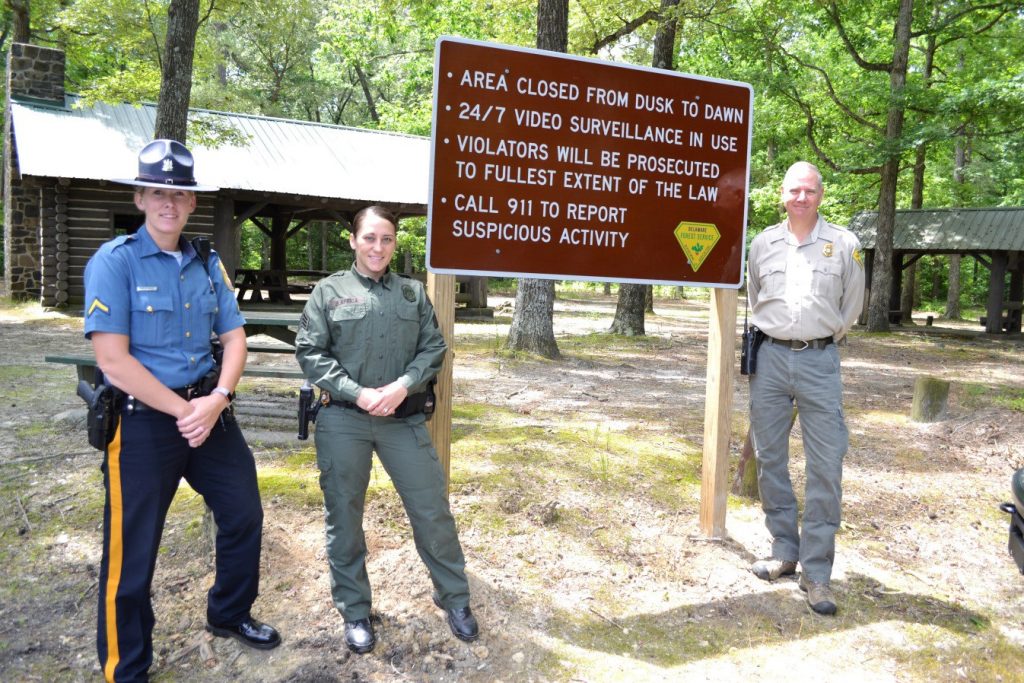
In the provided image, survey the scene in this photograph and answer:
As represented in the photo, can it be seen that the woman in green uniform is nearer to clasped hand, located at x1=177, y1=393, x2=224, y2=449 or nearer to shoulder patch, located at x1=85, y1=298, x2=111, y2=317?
clasped hand, located at x1=177, y1=393, x2=224, y2=449

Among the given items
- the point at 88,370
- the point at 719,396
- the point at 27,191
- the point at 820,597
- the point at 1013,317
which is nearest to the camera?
the point at 820,597

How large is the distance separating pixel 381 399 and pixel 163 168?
3.75ft

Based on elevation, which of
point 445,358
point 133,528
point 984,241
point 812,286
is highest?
point 984,241

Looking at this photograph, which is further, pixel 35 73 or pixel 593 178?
pixel 35 73

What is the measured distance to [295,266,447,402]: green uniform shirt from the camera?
10.1 feet

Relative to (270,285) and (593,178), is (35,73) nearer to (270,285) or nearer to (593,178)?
(270,285)

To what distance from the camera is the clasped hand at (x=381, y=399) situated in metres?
2.98

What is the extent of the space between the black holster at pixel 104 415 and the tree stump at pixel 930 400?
7358mm

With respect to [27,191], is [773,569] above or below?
below

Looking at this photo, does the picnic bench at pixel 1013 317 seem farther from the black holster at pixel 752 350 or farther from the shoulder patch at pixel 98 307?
the shoulder patch at pixel 98 307

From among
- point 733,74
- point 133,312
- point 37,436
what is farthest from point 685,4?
point 133,312

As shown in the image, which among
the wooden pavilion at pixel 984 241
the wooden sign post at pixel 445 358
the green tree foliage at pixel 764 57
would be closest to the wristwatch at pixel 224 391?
the wooden sign post at pixel 445 358

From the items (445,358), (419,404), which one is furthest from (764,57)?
(419,404)

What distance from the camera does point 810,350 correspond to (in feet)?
12.2
